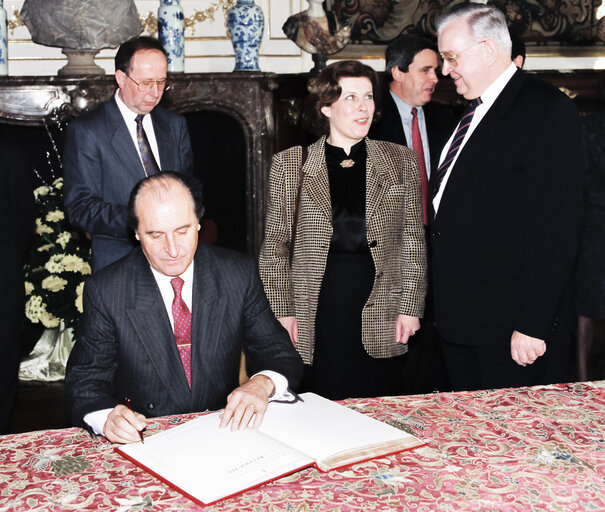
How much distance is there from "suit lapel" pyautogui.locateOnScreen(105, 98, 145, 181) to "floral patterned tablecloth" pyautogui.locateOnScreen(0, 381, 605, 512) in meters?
1.74

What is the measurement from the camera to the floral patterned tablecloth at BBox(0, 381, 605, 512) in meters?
1.49

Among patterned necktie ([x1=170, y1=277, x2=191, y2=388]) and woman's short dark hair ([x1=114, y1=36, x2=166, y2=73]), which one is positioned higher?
woman's short dark hair ([x1=114, y1=36, x2=166, y2=73])

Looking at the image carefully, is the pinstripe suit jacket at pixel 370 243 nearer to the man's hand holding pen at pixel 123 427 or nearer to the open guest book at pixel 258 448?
the open guest book at pixel 258 448

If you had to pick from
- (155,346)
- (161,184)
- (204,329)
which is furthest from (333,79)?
(155,346)

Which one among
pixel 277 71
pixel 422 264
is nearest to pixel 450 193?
pixel 422 264

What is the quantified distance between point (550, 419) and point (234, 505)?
84 centimetres

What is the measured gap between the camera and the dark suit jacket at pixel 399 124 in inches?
155

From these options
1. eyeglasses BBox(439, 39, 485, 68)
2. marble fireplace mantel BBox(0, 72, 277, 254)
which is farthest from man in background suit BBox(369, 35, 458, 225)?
eyeglasses BBox(439, 39, 485, 68)

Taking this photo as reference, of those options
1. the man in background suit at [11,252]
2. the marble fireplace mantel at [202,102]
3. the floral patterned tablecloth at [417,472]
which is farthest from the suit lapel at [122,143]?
the floral patterned tablecloth at [417,472]

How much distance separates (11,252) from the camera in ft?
10.5

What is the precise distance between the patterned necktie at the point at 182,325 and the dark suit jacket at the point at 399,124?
5.90 feet

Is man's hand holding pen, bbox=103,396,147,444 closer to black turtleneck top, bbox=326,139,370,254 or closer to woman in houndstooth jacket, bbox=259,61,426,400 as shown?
woman in houndstooth jacket, bbox=259,61,426,400

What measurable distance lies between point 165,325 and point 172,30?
288cm

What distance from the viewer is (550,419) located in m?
1.89
